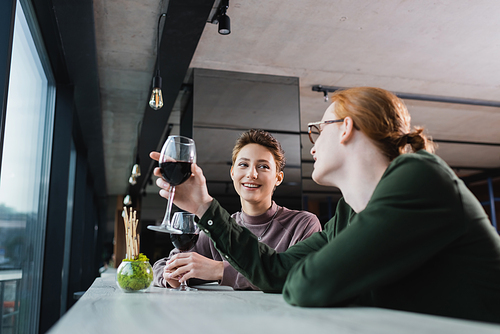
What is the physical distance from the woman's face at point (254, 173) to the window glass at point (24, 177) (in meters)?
1.28

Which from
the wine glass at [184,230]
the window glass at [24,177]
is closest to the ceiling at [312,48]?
the window glass at [24,177]

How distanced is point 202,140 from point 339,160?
9.47ft

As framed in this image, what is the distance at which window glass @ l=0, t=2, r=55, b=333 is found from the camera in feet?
7.94

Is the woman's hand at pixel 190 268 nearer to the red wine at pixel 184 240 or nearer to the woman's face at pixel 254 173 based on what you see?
the red wine at pixel 184 240

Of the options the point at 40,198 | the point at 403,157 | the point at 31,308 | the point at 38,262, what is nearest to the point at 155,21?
the point at 40,198

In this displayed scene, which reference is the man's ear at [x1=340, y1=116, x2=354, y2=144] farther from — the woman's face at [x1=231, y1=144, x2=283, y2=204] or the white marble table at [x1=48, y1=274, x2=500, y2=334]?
the woman's face at [x1=231, y1=144, x2=283, y2=204]

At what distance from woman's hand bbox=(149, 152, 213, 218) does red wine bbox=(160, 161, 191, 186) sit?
3 cm

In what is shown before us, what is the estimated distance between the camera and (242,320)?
755 mm

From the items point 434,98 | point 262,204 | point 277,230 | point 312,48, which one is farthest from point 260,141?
point 434,98

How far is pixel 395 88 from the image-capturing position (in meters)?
4.82

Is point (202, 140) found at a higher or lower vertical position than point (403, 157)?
higher

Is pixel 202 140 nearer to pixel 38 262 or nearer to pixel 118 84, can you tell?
pixel 118 84

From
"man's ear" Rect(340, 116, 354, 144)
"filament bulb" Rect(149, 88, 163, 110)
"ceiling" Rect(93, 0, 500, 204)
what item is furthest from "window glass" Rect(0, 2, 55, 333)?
"man's ear" Rect(340, 116, 354, 144)

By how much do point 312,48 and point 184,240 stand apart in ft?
9.20
